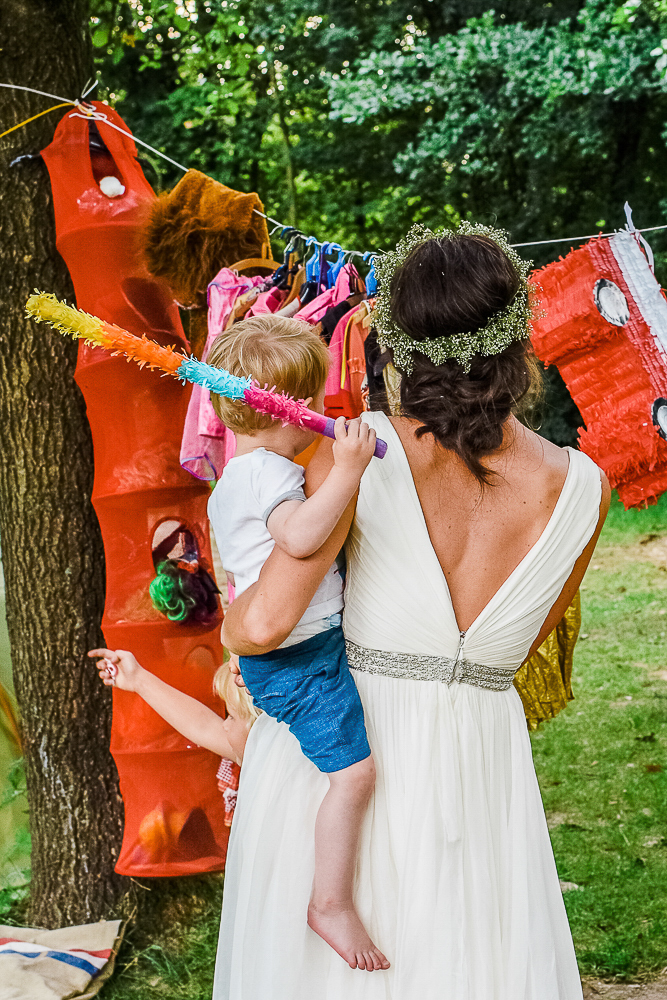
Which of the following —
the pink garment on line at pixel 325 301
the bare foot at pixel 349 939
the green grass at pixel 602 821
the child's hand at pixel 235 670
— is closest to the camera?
the bare foot at pixel 349 939

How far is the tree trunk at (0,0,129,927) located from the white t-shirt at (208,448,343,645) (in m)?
1.33

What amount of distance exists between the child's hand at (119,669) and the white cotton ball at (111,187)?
48.6 inches

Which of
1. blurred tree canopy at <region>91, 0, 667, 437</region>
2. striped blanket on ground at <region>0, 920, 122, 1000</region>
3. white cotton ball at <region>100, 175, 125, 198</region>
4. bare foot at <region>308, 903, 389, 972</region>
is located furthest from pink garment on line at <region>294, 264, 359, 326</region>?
blurred tree canopy at <region>91, 0, 667, 437</region>

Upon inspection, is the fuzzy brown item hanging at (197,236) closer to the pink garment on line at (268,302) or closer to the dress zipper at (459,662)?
the pink garment on line at (268,302)

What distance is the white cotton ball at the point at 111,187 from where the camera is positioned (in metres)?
2.50

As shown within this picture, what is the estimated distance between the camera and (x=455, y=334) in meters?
1.43

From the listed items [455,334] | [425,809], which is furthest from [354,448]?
[425,809]

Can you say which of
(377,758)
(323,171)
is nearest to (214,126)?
(323,171)

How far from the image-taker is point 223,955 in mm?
1716

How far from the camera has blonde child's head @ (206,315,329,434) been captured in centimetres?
158

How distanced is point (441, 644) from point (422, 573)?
0.42 feet

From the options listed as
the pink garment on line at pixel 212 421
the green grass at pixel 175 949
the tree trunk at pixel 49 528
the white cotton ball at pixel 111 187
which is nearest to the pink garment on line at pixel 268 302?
the pink garment on line at pixel 212 421

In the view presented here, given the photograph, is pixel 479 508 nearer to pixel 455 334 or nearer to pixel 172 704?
pixel 455 334

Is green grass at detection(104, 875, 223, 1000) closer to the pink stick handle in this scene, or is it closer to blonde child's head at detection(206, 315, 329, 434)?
blonde child's head at detection(206, 315, 329, 434)
